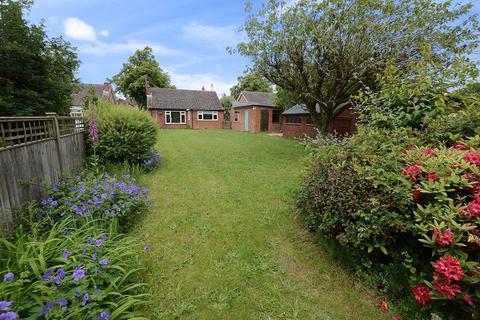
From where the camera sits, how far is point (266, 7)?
8180mm

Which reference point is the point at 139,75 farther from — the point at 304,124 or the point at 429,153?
the point at 429,153

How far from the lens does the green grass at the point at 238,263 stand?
2158 mm

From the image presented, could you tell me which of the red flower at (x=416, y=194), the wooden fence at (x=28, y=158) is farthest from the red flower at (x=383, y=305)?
the wooden fence at (x=28, y=158)

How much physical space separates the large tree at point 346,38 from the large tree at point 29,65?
7.40 m

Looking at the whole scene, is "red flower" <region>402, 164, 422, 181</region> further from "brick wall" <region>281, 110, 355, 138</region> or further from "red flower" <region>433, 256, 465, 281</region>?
"brick wall" <region>281, 110, 355, 138</region>

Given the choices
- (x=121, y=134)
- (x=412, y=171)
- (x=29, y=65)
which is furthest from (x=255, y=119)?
(x=412, y=171)

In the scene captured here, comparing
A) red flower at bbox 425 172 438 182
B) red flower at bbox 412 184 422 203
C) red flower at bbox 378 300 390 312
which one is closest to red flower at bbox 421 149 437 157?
red flower at bbox 425 172 438 182

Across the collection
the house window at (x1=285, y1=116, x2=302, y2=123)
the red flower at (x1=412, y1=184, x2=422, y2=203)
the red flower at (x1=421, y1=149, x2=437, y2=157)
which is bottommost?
the red flower at (x1=412, y1=184, x2=422, y2=203)

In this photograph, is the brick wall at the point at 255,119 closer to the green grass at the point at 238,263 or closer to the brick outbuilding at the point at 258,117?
the brick outbuilding at the point at 258,117

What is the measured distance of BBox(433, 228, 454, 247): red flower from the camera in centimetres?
163

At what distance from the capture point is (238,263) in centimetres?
280

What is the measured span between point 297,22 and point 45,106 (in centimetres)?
989

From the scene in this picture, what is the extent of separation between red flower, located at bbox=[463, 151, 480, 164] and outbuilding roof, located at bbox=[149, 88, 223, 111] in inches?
Result: 1005

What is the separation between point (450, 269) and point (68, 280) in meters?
2.77
